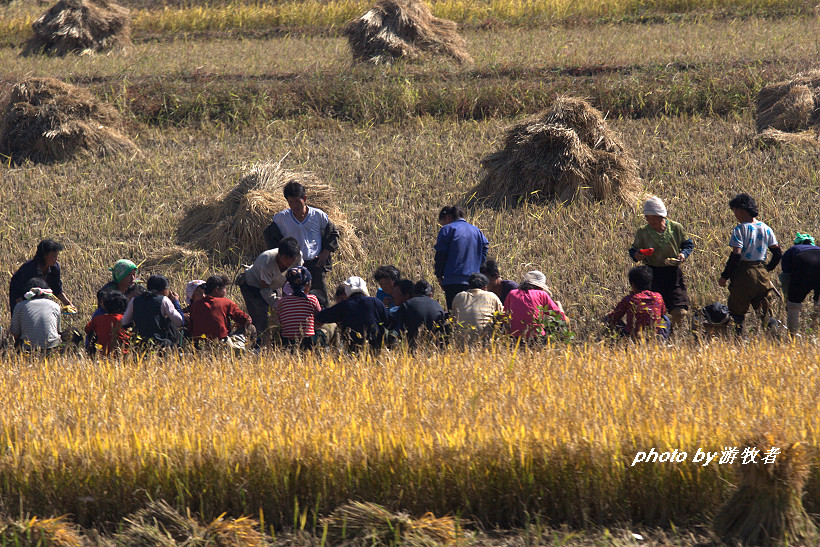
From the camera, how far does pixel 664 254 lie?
7.25m

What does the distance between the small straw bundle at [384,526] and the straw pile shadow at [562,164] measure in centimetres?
707

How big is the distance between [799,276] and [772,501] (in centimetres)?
377

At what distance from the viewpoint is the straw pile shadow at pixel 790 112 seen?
11.7 m

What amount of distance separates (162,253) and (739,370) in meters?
6.81

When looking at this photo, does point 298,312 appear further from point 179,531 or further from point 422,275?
point 179,531

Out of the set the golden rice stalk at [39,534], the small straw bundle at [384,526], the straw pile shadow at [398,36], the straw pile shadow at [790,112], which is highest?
the straw pile shadow at [398,36]

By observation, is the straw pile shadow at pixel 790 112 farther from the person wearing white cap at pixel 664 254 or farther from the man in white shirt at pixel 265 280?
the man in white shirt at pixel 265 280

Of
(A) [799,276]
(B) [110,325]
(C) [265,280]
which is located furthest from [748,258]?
(B) [110,325]

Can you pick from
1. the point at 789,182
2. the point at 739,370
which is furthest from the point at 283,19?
the point at 739,370

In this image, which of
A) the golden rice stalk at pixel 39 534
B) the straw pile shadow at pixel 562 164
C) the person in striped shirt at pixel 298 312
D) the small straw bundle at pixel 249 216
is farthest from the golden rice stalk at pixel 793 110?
the golden rice stalk at pixel 39 534

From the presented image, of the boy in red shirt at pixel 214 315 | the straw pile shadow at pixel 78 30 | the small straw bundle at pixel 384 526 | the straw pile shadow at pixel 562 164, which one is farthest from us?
the straw pile shadow at pixel 78 30

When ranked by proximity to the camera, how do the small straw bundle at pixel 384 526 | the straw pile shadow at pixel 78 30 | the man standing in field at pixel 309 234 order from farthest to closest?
the straw pile shadow at pixel 78 30, the man standing in field at pixel 309 234, the small straw bundle at pixel 384 526

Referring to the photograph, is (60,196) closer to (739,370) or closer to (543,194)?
(543,194)

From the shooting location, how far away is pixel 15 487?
4.43 m
